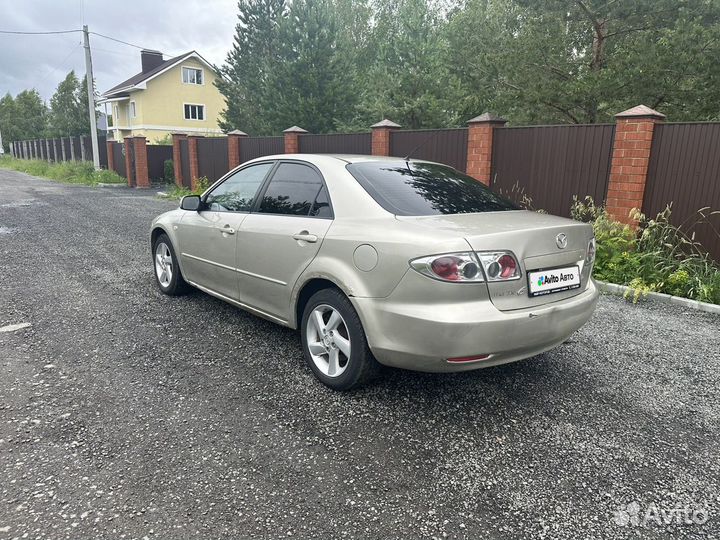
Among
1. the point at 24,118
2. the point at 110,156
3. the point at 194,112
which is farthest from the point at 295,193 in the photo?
the point at 24,118

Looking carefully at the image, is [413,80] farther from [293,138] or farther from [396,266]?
[396,266]

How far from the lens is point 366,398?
3295mm

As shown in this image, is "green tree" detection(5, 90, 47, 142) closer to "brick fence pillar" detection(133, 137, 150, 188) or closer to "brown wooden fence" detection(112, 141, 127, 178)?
"brown wooden fence" detection(112, 141, 127, 178)

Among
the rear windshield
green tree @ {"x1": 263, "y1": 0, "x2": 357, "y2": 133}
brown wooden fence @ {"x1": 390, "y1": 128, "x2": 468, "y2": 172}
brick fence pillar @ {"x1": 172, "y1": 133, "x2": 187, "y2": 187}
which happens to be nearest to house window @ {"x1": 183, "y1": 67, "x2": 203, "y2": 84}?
green tree @ {"x1": 263, "y1": 0, "x2": 357, "y2": 133}

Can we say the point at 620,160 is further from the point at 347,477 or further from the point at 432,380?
the point at 347,477

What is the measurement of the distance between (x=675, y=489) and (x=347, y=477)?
158cm

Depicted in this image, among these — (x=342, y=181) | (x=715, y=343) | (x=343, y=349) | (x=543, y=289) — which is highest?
(x=342, y=181)

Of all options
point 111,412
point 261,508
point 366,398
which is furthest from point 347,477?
point 111,412

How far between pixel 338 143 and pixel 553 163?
229 inches

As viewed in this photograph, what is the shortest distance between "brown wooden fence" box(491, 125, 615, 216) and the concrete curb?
7.10 ft

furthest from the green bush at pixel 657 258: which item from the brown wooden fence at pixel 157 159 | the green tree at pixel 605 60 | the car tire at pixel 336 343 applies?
the brown wooden fence at pixel 157 159

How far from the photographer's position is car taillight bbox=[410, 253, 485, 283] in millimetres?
2768

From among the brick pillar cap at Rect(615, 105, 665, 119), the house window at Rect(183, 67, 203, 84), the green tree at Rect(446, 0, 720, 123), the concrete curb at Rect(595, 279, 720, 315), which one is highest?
the house window at Rect(183, 67, 203, 84)

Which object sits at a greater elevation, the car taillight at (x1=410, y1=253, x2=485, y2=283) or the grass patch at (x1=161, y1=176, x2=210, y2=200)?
the car taillight at (x1=410, y1=253, x2=485, y2=283)
